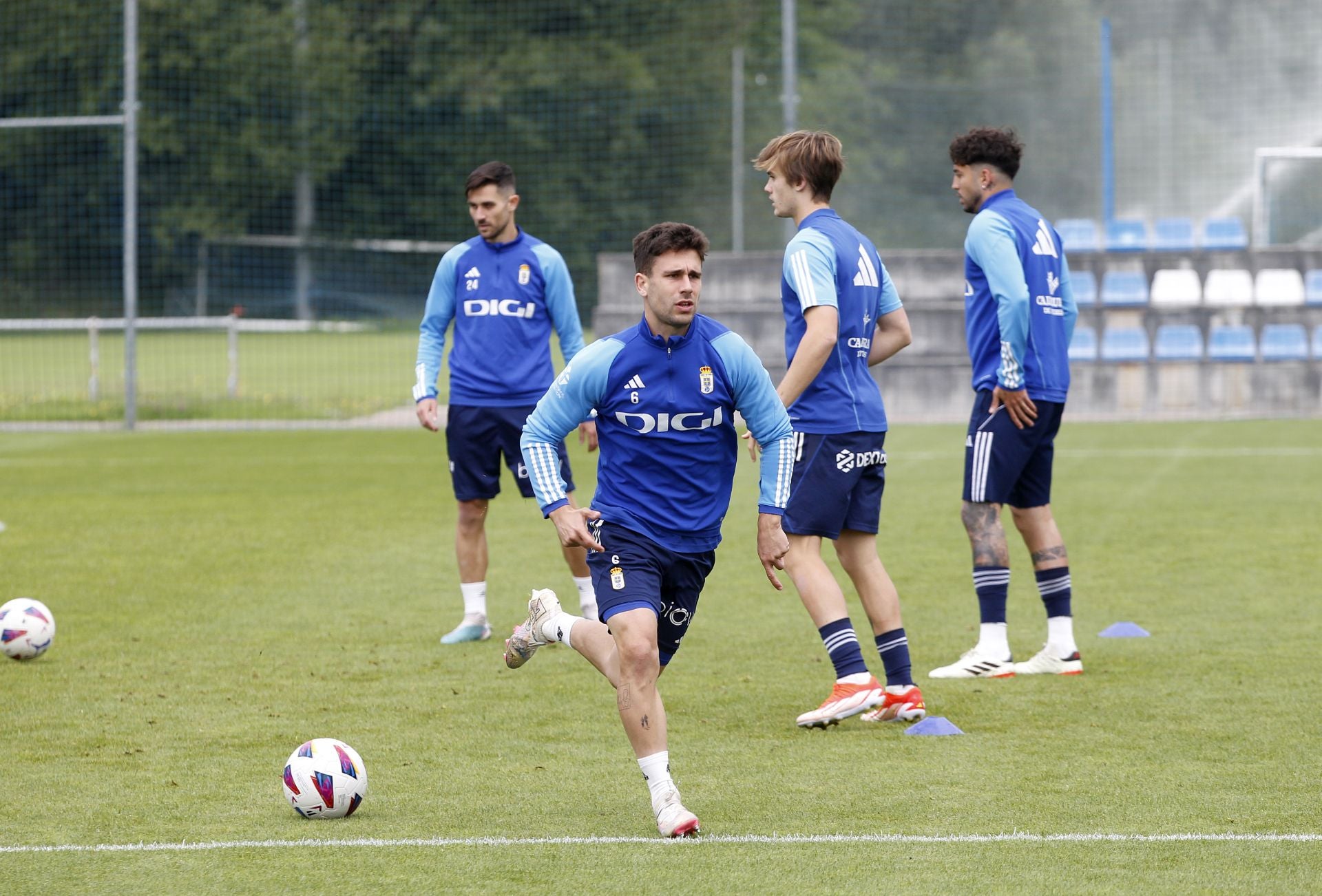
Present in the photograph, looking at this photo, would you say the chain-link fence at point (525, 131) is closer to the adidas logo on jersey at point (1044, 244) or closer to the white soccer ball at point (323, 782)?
the adidas logo on jersey at point (1044, 244)

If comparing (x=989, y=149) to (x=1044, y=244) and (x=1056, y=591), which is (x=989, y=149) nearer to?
(x=1044, y=244)

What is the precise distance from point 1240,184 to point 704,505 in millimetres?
26248

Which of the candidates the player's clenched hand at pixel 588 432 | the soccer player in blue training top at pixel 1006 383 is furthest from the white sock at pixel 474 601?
the soccer player in blue training top at pixel 1006 383

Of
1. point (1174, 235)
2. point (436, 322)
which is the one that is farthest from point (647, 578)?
point (1174, 235)

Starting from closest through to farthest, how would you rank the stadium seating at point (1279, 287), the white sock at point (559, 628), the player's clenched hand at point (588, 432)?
the white sock at point (559, 628), the player's clenched hand at point (588, 432), the stadium seating at point (1279, 287)

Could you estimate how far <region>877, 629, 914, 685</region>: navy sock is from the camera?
617cm

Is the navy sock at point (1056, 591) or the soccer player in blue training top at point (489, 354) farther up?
the soccer player in blue training top at point (489, 354)

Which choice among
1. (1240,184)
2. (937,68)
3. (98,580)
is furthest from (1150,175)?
(98,580)

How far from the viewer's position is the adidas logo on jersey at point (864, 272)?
6117mm

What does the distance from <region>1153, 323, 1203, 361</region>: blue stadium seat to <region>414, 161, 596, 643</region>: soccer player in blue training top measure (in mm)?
13526

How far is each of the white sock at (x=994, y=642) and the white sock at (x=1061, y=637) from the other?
0.21 m

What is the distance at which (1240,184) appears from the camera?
94.7ft

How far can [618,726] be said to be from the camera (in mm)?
6047

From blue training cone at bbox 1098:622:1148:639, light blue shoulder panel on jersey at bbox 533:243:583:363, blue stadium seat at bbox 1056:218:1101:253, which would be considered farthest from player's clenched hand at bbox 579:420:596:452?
blue stadium seat at bbox 1056:218:1101:253
